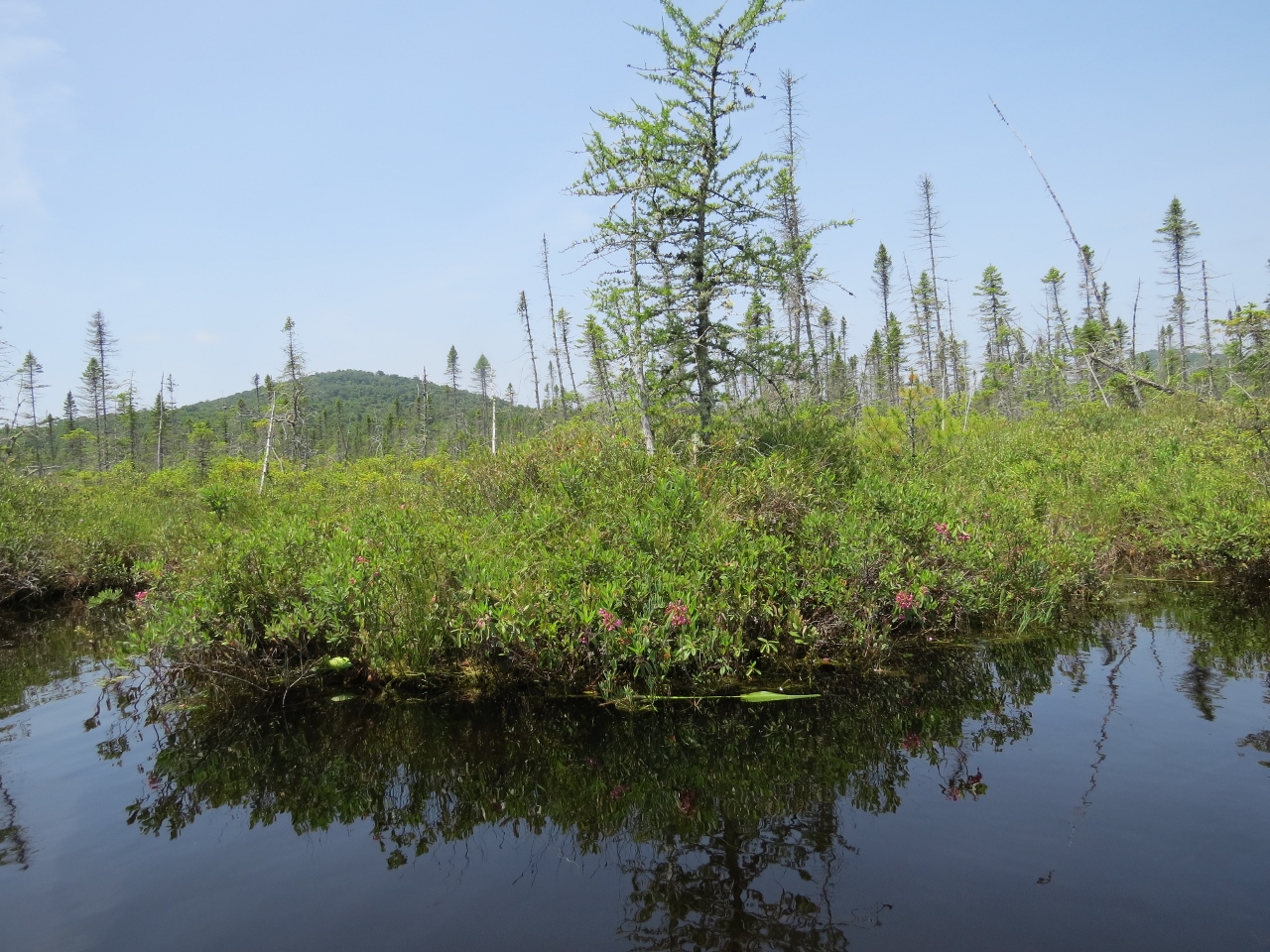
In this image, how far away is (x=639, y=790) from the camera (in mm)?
5199

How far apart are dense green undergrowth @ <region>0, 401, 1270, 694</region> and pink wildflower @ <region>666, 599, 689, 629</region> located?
0.05 ft

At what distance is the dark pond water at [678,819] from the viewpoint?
376 cm

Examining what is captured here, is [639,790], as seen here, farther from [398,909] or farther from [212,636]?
[212,636]

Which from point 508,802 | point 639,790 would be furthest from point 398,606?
point 639,790

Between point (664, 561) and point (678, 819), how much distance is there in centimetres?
279

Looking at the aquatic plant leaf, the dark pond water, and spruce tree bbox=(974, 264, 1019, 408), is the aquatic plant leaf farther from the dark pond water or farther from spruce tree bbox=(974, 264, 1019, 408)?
spruce tree bbox=(974, 264, 1019, 408)

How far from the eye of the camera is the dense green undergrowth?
6.73 metres

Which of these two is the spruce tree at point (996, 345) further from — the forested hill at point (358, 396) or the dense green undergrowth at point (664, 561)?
the forested hill at point (358, 396)

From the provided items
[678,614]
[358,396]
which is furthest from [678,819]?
[358,396]

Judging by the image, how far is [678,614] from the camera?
6445mm

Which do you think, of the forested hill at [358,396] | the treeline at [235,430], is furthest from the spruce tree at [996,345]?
the forested hill at [358,396]

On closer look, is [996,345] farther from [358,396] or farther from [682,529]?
[358,396]

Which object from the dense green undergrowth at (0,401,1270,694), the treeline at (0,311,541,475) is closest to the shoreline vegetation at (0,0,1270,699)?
the dense green undergrowth at (0,401,1270,694)

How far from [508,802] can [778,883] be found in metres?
2.07
